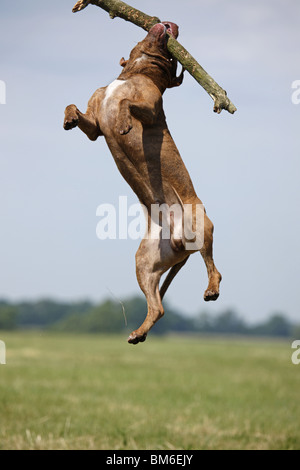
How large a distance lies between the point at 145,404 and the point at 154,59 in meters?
14.6

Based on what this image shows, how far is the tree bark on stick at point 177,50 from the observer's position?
13.7ft

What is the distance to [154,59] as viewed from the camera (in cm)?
429

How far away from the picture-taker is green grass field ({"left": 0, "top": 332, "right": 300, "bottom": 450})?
12.2m

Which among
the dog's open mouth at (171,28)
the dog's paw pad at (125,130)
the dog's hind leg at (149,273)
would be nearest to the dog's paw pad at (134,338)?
the dog's hind leg at (149,273)

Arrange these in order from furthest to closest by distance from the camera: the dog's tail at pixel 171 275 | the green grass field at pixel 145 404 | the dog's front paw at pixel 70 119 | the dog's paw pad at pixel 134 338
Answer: the green grass field at pixel 145 404 → the dog's tail at pixel 171 275 → the dog's front paw at pixel 70 119 → the dog's paw pad at pixel 134 338

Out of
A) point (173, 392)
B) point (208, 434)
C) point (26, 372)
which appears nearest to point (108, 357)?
point (26, 372)

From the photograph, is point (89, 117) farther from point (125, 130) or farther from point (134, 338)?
point (134, 338)

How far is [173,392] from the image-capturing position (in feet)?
68.4

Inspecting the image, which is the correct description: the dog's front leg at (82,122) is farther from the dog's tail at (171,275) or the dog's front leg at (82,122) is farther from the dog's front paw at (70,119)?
the dog's tail at (171,275)

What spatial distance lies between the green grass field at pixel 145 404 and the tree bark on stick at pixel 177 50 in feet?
13.7

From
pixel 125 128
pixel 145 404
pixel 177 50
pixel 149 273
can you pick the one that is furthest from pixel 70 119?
pixel 145 404

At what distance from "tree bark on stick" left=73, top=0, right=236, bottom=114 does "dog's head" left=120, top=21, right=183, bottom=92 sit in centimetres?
6

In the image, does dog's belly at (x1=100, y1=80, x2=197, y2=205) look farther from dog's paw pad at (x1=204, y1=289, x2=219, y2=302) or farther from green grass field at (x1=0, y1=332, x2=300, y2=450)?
green grass field at (x1=0, y1=332, x2=300, y2=450)

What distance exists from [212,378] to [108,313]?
4853 cm
